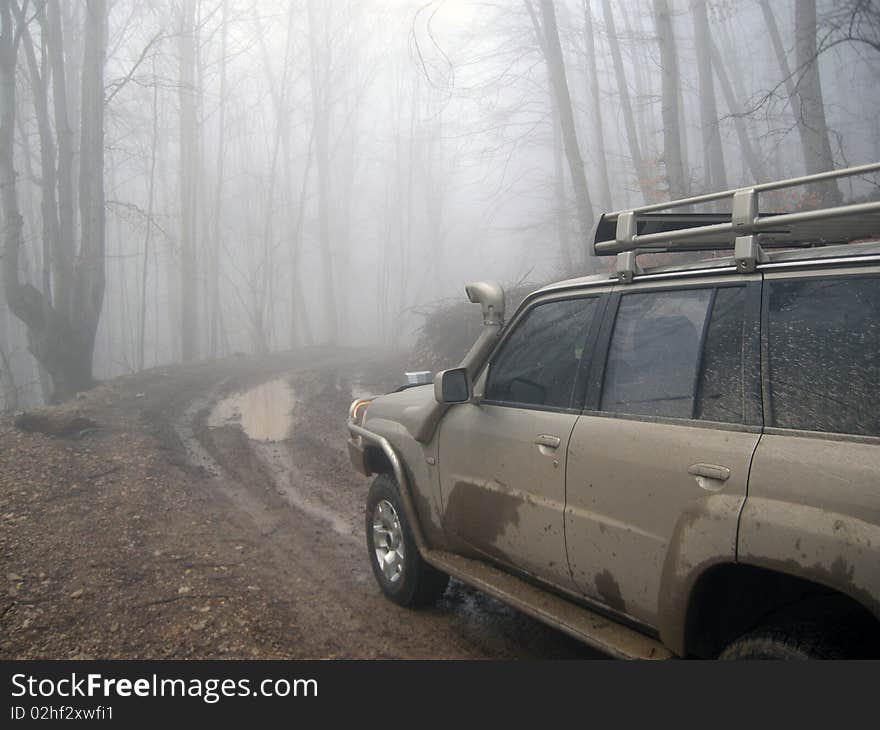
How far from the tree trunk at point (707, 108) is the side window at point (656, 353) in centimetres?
1550

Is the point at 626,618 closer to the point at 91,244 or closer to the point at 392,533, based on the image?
the point at 392,533

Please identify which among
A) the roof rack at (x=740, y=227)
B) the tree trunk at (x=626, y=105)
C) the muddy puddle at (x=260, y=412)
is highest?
the tree trunk at (x=626, y=105)

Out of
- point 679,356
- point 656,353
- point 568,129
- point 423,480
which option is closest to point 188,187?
point 568,129

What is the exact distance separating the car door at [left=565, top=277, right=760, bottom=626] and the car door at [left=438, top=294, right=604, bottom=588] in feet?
0.45

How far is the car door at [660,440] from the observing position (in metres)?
2.46

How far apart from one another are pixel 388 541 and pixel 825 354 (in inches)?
121

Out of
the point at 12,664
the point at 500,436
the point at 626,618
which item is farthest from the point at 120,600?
the point at 626,618

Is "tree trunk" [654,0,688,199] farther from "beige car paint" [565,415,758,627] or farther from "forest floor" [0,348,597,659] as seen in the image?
"beige car paint" [565,415,758,627]

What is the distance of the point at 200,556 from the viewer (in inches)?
208

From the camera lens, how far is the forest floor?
394cm

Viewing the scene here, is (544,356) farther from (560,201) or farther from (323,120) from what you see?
(323,120)

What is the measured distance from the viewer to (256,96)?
3891cm

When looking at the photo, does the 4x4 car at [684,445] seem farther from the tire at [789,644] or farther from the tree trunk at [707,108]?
the tree trunk at [707,108]

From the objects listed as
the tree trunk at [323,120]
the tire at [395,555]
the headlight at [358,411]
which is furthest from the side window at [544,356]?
the tree trunk at [323,120]
